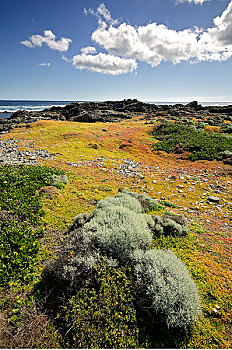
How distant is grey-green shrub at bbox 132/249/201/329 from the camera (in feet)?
12.0

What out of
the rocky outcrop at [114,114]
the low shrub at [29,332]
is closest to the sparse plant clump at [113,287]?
the low shrub at [29,332]

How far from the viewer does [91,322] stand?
11.9 ft

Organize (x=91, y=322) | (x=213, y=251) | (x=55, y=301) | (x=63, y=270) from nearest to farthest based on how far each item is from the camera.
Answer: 1. (x=91, y=322)
2. (x=55, y=301)
3. (x=63, y=270)
4. (x=213, y=251)

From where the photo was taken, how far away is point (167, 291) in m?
3.82

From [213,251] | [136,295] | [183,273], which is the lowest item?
[213,251]

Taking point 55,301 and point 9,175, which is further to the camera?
point 9,175

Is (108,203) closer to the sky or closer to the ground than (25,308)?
closer to the sky

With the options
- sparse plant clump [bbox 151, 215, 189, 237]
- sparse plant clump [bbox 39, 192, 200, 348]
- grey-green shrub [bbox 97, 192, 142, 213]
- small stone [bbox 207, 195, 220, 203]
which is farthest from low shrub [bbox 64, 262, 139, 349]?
small stone [bbox 207, 195, 220, 203]

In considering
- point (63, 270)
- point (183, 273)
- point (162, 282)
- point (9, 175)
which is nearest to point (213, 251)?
point (183, 273)

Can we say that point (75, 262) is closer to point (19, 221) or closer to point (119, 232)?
point (119, 232)

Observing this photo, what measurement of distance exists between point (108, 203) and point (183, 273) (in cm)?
377

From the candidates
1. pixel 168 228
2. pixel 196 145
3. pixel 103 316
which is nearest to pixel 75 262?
pixel 103 316

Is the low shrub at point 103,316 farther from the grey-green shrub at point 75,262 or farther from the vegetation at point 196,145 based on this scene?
the vegetation at point 196,145

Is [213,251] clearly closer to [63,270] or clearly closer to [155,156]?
[63,270]
